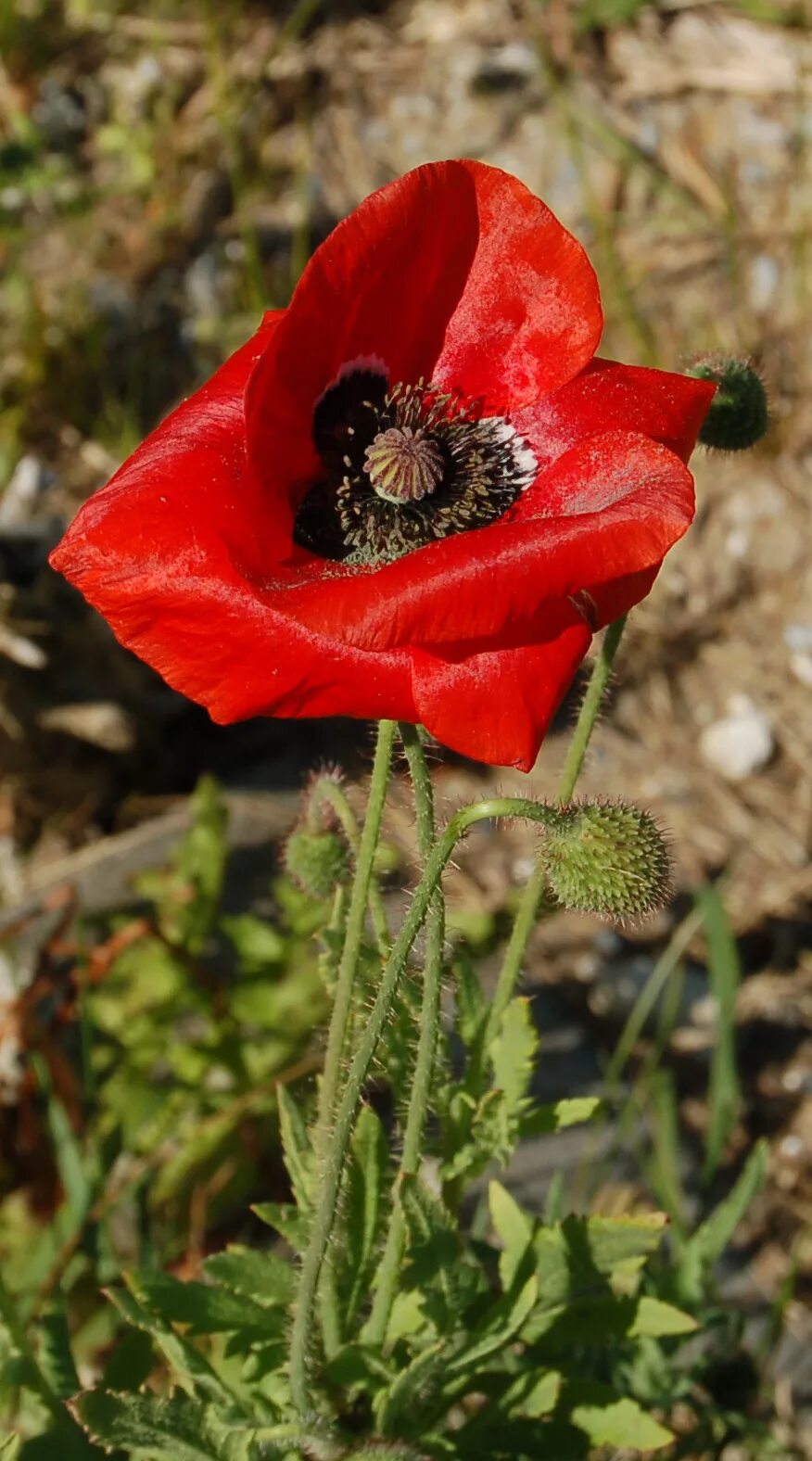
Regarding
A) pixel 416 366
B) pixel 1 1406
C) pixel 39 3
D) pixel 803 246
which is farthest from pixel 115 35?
pixel 1 1406

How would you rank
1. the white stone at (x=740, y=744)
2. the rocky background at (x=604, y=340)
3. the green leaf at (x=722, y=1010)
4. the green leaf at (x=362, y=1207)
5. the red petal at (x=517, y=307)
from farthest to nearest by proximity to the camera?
the white stone at (x=740, y=744), the rocky background at (x=604, y=340), the green leaf at (x=722, y=1010), the green leaf at (x=362, y=1207), the red petal at (x=517, y=307)

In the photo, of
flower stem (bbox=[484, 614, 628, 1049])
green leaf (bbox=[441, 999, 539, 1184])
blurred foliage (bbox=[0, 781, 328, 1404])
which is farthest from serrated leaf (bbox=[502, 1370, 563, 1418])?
blurred foliage (bbox=[0, 781, 328, 1404])

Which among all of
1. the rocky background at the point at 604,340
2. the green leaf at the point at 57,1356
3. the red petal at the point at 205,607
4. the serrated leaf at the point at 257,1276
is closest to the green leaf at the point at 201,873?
the rocky background at the point at 604,340

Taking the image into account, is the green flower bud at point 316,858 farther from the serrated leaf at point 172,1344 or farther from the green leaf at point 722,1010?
the green leaf at point 722,1010

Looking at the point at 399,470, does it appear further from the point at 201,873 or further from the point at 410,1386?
the point at 201,873

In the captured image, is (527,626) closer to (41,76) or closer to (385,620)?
(385,620)

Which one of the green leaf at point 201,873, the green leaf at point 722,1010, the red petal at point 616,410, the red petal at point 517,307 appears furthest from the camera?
the green leaf at point 201,873
